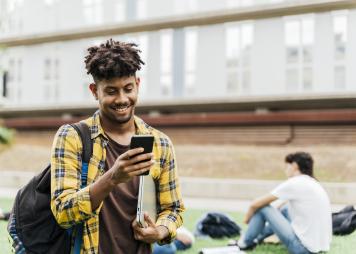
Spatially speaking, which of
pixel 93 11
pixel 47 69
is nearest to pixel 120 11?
pixel 93 11

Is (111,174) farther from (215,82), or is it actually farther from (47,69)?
(47,69)

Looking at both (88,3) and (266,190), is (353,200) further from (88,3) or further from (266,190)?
(88,3)

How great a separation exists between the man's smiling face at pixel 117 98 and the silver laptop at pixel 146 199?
0.81 ft

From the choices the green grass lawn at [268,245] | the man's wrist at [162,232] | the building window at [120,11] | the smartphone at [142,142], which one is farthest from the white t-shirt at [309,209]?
the building window at [120,11]

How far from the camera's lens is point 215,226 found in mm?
6488

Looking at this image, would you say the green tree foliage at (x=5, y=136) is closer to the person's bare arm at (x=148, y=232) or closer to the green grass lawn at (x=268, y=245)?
the green grass lawn at (x=268, y=245)

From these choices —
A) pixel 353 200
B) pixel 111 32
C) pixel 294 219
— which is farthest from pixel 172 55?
pixel 294 219

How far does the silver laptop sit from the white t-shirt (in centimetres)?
332

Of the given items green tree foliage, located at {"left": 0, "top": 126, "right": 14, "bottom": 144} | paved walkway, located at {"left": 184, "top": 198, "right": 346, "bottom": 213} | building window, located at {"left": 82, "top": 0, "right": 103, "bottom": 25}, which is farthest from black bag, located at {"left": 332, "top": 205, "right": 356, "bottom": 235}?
green tree foliage, located at {"left": 0, "top": 126, "right": 14, "bottom": 144}

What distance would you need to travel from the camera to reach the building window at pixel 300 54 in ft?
50.1

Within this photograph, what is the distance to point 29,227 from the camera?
6.36ft

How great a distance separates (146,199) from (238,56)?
14737 millimetres

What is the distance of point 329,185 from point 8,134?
11.9 meters

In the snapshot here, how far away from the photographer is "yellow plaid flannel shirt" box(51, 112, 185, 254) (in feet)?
5.69
